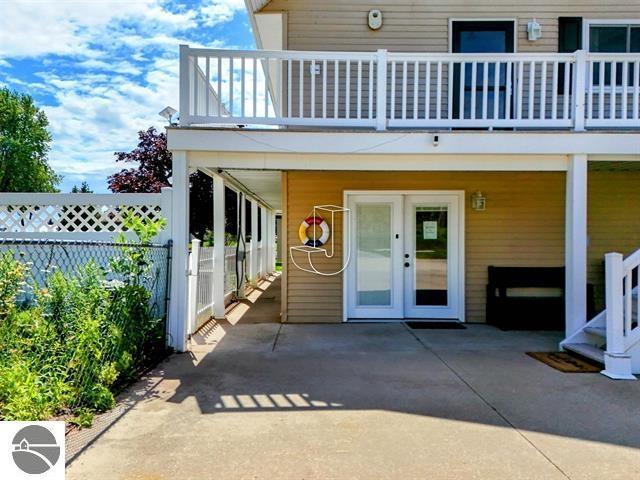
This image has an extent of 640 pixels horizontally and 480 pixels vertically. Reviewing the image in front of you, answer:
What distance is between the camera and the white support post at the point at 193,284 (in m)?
5.94

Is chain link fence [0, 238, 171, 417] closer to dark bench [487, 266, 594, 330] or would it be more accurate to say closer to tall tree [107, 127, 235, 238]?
dark bench [487, 266, 594, 330]

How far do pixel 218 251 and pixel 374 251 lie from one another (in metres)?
2.71

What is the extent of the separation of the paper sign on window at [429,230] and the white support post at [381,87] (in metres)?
2.36

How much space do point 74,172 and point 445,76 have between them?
4067 centimetres

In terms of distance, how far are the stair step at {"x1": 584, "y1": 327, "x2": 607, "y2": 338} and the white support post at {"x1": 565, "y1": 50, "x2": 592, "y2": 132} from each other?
8.14ft

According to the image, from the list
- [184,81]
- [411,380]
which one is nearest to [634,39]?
[411,380]

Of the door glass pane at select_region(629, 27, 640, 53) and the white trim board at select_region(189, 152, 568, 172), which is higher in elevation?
the door glass pane at select_region(629, 27, 640, 53)

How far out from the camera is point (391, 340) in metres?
5.97

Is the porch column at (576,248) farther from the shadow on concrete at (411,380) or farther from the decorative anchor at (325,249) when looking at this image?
the decorative anchor at (325,249)

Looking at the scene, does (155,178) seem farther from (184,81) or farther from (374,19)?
(184,81)

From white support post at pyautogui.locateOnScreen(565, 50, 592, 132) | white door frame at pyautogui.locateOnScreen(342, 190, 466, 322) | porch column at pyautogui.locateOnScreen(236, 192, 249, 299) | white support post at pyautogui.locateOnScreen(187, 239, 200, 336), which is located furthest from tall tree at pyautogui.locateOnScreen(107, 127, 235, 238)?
white support post at pyautogui.locateOnScreen(565, 50, 592, 132)

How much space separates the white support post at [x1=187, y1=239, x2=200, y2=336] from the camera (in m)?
5.94

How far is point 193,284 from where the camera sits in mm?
6055

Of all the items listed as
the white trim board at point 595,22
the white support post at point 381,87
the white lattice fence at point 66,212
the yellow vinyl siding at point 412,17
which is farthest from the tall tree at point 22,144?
the white trim board at point 595,22
